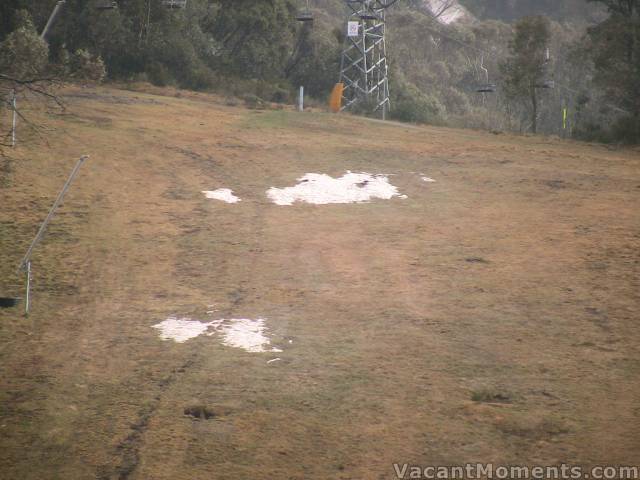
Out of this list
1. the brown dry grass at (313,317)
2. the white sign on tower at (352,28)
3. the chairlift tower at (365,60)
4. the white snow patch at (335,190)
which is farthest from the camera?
the chairlift tower at (365,60)

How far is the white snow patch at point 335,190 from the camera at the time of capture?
17031mm

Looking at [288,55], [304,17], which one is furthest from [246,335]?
[288,55]

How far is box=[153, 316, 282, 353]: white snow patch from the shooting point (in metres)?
9.04

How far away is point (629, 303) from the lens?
10.2m

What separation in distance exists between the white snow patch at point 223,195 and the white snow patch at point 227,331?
22.1 ft

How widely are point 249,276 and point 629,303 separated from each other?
5.44m

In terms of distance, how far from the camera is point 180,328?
955 cm

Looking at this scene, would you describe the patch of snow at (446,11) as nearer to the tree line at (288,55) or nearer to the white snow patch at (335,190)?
the tree line at (288,55)

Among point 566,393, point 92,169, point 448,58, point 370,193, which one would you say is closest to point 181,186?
point 92,169

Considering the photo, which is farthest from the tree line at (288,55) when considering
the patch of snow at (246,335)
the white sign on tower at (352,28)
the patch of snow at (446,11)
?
the patch of snow at (446,11)

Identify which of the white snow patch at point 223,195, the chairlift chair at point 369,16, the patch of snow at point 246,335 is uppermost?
the chairlift chair at point 369,16

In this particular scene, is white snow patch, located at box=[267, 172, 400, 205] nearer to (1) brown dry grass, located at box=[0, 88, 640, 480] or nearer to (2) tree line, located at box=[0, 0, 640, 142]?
(1) brown dry grass, located at box=[0, 88, 640, 480]

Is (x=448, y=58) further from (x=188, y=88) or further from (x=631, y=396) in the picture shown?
(x=631, y=396)

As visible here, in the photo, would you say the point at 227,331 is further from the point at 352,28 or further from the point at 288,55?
the point at 288,55
